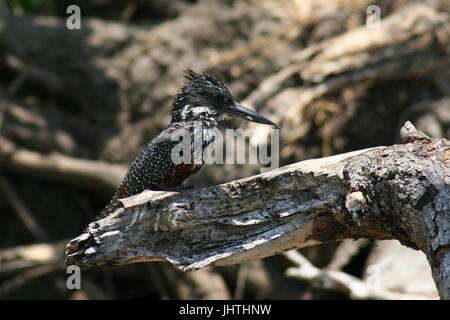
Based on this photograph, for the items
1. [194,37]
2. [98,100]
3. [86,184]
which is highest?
[194,37]

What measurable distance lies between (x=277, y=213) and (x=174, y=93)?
3.61 m

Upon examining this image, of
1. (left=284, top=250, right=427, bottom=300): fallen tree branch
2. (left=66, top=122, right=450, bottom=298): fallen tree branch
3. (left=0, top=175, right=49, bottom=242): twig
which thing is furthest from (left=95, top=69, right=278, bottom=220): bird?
(left=0, top=175, right=49, bottom=242): twig

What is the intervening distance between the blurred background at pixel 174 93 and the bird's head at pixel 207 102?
1548 mm

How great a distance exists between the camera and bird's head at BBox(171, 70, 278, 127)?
458cm

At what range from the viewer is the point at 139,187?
439 centimetres

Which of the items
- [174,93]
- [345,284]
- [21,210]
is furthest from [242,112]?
[21,210]

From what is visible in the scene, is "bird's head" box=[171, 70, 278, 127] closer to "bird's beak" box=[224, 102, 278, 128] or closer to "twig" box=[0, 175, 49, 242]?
"bird's beak" box=[224, 102, 278, 128]

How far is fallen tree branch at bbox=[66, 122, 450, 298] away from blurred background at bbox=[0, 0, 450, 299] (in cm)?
285

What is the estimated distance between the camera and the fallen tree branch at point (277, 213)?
309cm

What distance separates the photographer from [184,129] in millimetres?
4398

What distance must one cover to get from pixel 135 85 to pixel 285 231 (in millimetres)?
3870
